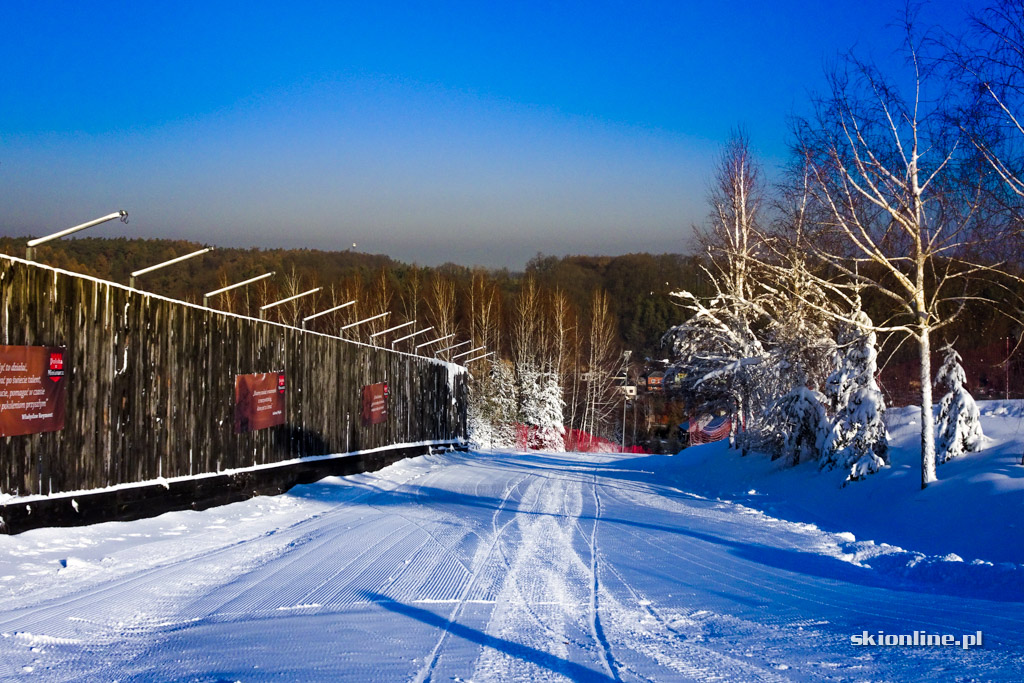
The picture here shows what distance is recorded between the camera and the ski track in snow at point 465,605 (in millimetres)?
4746

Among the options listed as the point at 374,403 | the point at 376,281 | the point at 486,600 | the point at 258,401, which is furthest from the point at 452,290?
the point at 486,600

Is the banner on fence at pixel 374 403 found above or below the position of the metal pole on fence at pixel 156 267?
below

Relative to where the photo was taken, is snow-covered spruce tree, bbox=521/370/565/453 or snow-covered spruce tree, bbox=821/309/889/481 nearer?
snow-covered spruce tree, bbox=821/309/889/481

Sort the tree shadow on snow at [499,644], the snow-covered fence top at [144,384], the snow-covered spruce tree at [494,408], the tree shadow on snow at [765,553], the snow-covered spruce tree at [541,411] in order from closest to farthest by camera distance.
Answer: the tree shadow on snow at [499,644]
the tree shadow on snow at [765,553]
the snow-covered fence top at [144,384]
the snow-covered spruce tree at [494,408]
the snow-covered spruce tree at [541,411]

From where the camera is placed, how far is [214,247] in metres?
11.0

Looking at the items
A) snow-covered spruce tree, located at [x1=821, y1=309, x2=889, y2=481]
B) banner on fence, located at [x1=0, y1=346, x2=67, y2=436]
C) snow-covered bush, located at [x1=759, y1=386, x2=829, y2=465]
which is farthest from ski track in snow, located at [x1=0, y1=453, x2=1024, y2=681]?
snow-covered bush, located at [x1=759, y1=386, x2=829, y2=465]

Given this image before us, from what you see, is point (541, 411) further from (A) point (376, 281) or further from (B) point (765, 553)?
(B) point (765, 553)

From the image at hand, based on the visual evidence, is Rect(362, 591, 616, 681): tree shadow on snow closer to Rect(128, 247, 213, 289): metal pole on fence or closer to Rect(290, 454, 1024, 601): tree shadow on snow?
Rect(290, 454, 1024, 601): tree shadow on snow

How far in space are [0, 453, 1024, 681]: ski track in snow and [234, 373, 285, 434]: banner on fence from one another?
2.17 m

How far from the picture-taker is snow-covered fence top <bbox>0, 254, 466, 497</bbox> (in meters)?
8.23

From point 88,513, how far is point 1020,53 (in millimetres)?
11430

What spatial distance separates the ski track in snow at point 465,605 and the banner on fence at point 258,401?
2169mm

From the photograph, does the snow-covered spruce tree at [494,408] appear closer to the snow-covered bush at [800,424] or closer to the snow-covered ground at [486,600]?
the snow-covered bush at [800,424]

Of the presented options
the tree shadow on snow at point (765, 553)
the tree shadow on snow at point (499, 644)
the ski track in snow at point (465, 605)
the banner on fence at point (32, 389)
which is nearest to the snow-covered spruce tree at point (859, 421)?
the tree shadow on snow at point (765, 553)
